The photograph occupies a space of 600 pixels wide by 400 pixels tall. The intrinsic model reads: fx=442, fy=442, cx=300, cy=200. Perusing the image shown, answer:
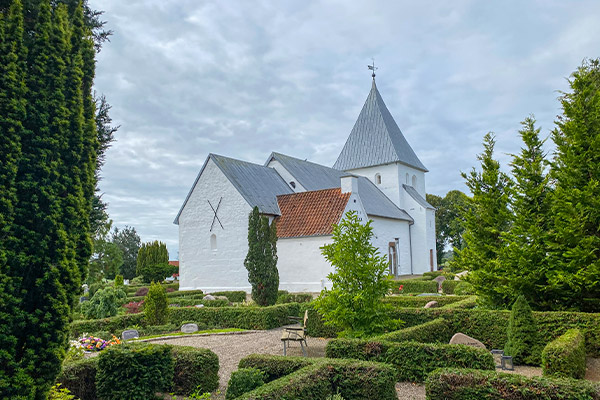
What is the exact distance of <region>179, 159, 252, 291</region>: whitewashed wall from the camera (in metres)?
22.8

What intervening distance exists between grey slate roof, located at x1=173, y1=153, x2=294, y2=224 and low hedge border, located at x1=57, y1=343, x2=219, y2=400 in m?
16.2

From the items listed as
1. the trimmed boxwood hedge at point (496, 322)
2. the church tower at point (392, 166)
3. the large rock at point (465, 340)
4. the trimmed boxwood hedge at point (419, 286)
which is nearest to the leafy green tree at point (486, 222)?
the trimmed boxwood hedge at point (496, 322)

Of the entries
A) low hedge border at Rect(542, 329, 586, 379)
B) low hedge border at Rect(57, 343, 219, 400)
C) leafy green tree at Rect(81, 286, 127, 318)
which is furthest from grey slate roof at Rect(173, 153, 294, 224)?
low hedge border at Rect(542, 329, 586, 379)

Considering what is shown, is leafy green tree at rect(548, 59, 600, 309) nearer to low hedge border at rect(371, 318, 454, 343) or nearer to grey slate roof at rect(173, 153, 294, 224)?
low hedge border at rect(371, 318, 454, 343)

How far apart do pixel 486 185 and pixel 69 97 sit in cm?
1001

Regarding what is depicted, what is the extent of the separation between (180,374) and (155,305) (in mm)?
6307

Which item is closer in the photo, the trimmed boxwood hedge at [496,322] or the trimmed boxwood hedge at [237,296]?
the trimmed boxwood hedge at [496,322]

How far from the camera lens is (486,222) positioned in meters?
11.3

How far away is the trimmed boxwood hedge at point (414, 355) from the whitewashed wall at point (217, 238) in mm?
15775

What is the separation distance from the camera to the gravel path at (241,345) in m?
8.84

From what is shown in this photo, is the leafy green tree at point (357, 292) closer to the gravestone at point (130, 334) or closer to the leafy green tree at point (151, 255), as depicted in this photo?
the gravestone at point (130, 334)

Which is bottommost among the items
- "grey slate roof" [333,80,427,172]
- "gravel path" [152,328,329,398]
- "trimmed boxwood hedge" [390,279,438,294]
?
"gravel path" [152,328,329,398]

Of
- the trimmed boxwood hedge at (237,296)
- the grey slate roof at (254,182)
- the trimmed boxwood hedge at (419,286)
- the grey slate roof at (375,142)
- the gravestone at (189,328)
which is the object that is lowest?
the gravestone at (189,328)

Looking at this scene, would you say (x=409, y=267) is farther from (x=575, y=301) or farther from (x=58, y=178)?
(x=58, y=178)
